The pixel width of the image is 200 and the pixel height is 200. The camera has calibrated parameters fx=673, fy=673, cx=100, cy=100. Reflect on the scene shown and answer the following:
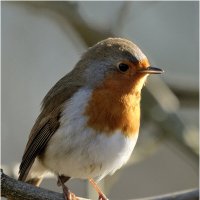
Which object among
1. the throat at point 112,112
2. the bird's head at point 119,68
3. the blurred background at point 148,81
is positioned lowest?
the throat at point 112,112

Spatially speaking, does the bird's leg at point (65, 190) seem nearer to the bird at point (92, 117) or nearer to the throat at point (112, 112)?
the bird at point (92, 117)

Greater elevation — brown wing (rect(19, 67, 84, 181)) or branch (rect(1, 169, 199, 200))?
brown wing (rect(19, 67, 84, 181))

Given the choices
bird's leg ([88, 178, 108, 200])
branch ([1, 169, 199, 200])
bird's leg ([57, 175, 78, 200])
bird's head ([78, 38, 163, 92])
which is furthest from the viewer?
bird's leg ([88, 178, 108, 200])

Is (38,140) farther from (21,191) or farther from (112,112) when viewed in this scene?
(21,191)

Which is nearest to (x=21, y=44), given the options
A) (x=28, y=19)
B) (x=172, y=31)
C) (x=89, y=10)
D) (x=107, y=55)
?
(x=28, y=19)

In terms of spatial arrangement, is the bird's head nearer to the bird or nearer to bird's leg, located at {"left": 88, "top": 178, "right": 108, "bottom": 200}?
the bird

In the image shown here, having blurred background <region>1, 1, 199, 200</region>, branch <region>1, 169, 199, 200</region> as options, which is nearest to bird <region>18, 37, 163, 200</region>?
branch <region>1, 169, 199, 200</region>

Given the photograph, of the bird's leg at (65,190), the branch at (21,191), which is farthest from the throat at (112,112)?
the branch at (21,191)
